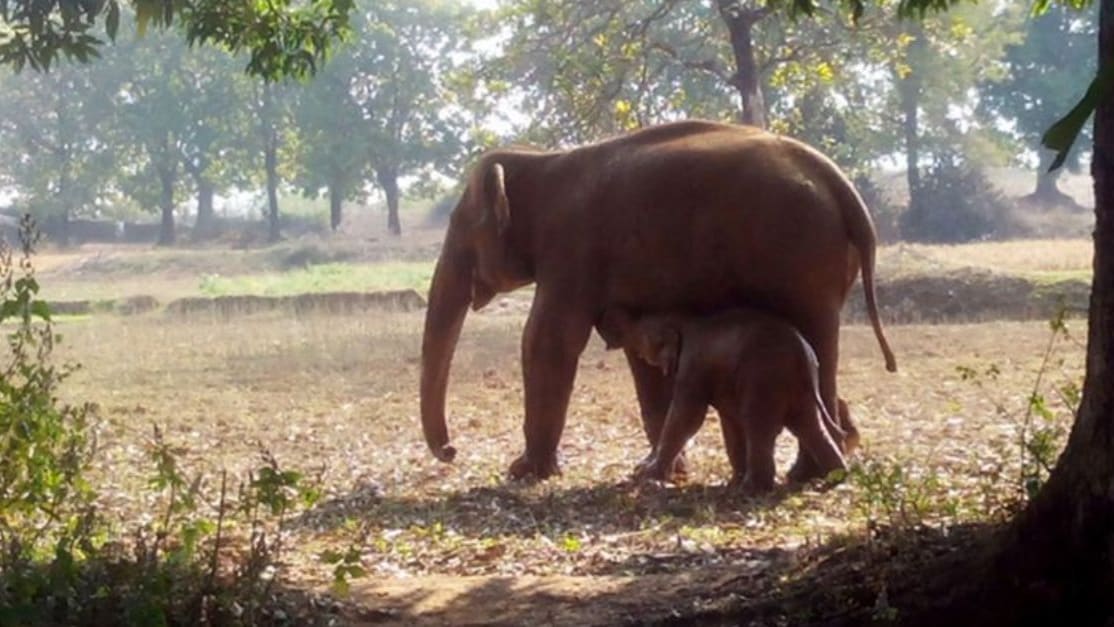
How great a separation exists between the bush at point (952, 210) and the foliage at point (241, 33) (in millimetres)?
25487

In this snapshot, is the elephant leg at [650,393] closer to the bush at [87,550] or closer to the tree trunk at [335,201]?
the bush at [87,550]

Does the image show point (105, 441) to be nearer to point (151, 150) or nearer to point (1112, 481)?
point (1112, 481)

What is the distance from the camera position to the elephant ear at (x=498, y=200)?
9.76 m

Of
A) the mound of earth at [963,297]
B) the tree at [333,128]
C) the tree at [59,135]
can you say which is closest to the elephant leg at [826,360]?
the mound of earth at [963,297]

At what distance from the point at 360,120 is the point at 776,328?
134 feet

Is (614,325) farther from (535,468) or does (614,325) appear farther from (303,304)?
(303,304)

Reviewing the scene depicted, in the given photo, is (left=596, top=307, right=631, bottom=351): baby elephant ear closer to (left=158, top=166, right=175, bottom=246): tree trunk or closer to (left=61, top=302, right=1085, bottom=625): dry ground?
(left=61, top=302, right=1085, bottom=625): dry ground

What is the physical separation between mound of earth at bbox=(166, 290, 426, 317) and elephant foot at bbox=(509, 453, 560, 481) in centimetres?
1474

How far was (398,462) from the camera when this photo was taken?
10461 mm

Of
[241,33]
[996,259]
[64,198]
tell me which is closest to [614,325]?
[241,33]

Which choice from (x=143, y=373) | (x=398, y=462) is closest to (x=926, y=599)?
(x=398, y=462)

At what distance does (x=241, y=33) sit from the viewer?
23.8 feet

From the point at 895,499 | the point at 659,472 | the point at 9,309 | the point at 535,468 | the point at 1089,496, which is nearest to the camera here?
the point at 1089,496

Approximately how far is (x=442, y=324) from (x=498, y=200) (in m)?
1.03
